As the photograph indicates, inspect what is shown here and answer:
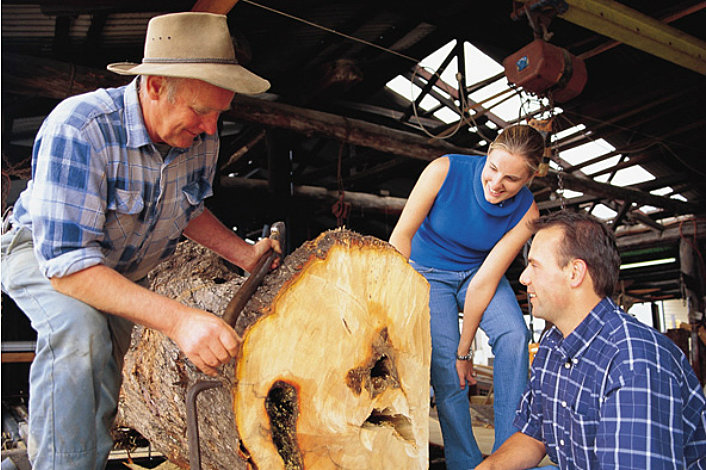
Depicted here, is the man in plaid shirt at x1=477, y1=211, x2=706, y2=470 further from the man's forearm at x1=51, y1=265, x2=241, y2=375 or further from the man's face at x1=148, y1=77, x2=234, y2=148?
the man's face at x1=148, y1=77, x2=234, y2=148

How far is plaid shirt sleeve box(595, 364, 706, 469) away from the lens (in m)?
1.47

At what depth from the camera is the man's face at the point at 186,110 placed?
172 cm

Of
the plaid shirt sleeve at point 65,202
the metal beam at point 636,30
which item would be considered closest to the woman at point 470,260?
the plaid shirt sleeve at point 65,202

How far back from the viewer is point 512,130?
8.03ft

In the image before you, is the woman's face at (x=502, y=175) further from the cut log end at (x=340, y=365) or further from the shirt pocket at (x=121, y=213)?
the shirt pocket at (x=121, y=213)

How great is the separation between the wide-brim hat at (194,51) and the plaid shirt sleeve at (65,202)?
0.28 m

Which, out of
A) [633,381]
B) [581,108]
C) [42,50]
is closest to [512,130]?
[633,381]

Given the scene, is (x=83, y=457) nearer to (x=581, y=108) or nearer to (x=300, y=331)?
(x=300, y=331)

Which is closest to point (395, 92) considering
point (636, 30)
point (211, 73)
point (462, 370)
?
point (636, 30)

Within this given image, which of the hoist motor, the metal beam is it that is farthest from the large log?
the metal beam

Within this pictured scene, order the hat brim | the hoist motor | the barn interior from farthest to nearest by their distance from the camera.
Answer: the barn interior, the hoist motor, the hat brim

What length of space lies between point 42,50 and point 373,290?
3.92 meters

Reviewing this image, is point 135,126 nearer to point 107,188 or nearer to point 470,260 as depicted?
point 107,188

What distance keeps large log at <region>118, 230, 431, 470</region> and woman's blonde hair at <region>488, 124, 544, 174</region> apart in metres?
0.80
